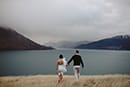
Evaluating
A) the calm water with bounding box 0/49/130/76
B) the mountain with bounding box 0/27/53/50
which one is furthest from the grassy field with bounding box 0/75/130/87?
the mountain with bounding box 0/27/53/50

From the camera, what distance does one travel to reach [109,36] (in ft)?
14.3

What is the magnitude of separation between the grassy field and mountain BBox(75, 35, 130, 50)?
1.39 ft

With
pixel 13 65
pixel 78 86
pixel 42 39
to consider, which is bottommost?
pixel 78 86

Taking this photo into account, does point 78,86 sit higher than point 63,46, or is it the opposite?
point 63,46

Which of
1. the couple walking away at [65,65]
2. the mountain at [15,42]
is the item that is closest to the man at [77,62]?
the couple walking away at [65,65]

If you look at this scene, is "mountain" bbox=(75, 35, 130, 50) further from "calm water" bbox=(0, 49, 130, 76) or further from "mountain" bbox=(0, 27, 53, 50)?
"mountain" bbox=(0, 27, 53, 50)

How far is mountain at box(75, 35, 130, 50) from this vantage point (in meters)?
A: 4.30

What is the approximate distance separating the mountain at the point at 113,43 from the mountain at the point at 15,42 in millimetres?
662

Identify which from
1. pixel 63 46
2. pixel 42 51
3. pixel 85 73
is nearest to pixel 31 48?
pixel 42 51

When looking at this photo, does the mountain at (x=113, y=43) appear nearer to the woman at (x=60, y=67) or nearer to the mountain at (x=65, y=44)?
the mountain at (x=65, y=44)

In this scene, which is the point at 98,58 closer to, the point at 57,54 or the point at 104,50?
the point at 104,50

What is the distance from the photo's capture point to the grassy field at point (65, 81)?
13.7ft

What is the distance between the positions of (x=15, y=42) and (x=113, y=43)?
55.8 inches

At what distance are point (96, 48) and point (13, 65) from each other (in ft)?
3.96
